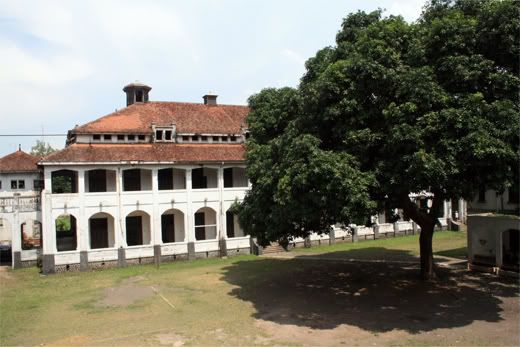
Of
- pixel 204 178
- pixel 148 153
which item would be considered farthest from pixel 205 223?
pixel 148 153

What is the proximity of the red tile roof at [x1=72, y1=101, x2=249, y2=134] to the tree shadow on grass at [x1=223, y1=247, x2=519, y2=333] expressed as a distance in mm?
10816

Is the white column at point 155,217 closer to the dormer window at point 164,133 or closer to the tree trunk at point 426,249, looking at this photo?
the dormer window at point 164,133

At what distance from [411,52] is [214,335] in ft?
36.4

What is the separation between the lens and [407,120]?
14.0 m

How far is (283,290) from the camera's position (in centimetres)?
2025

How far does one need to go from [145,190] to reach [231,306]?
13.6 meters

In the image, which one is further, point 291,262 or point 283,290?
point 291,262

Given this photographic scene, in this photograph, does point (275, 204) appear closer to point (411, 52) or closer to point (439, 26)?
point (411, 52)

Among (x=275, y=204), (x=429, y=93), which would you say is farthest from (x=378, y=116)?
(x=275, y=204)

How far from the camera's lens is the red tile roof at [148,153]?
2694 cm

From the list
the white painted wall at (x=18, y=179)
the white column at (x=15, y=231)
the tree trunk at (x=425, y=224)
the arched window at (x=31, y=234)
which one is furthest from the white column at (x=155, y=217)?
the white painted wall at (x=18, y=179)

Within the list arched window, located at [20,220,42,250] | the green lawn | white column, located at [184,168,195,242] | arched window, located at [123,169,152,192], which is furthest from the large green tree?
arched window, located at [20,220,42,250]

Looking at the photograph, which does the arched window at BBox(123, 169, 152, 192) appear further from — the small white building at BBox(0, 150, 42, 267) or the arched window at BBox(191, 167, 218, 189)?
the small white building at BBox(0, 150, 42, 267)

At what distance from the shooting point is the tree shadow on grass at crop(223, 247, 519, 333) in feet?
50.0
